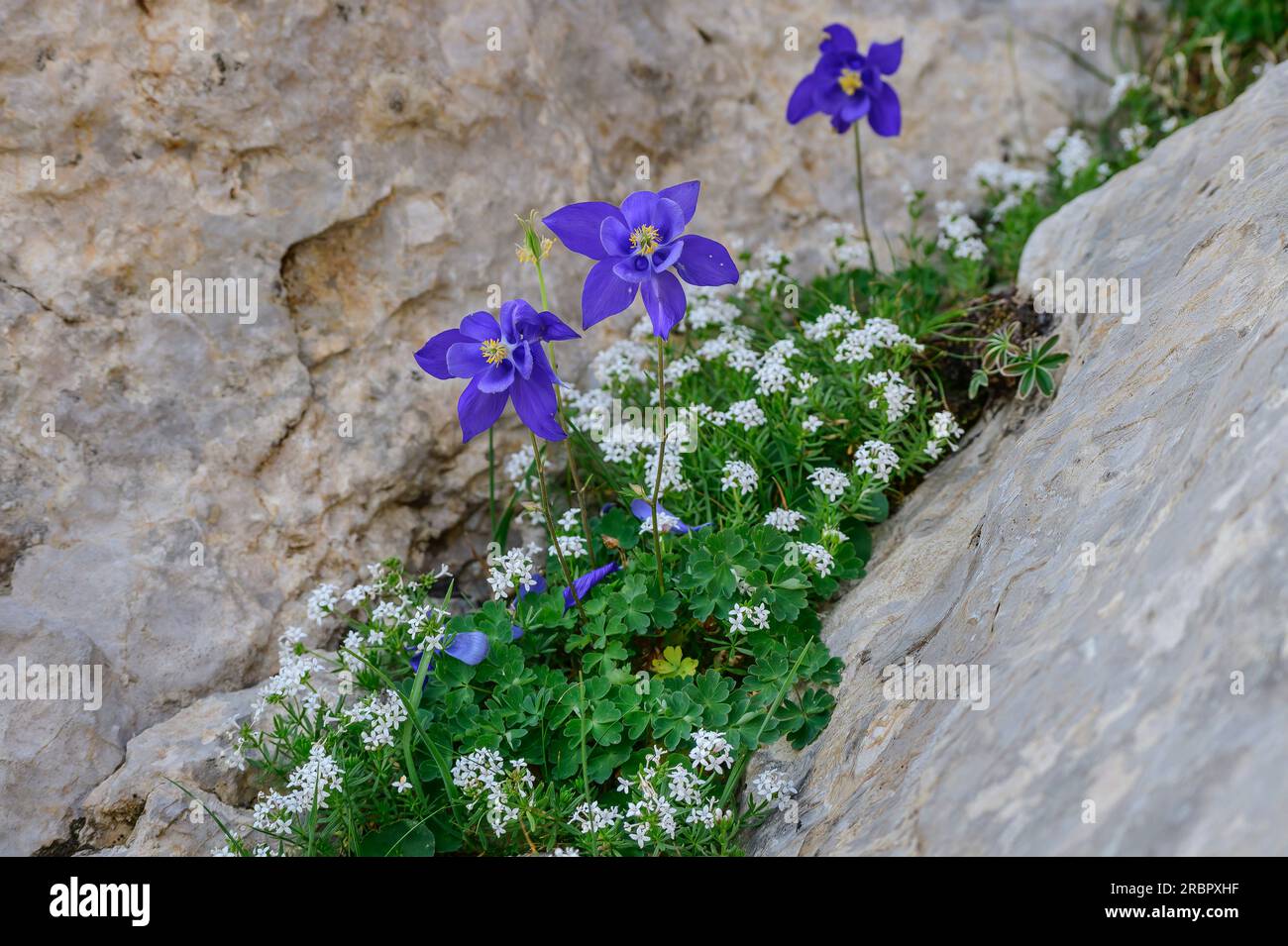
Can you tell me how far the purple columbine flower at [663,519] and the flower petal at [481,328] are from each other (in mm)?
844

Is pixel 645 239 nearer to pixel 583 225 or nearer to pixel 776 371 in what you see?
pixel 583 225

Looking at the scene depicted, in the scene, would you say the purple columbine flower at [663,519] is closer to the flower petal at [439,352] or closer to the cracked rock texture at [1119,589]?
the cracked rock texture at [1119,589]

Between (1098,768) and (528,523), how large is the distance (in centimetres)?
277

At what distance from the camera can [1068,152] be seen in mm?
5719

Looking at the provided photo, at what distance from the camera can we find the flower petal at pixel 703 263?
10.9 ft

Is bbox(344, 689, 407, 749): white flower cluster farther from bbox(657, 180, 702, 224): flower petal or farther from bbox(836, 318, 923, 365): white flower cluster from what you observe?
bbox(836, 318, 923, 365): white flower cluster

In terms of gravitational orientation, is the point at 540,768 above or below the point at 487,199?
below

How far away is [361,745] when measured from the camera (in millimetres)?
3672

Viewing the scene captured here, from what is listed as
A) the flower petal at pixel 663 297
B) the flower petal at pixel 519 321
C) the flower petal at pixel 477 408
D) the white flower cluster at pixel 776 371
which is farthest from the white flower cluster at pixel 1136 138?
the flower petal at pixel 477 408

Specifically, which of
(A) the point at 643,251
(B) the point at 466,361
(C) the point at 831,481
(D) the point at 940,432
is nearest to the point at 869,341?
(D) the point at 940,432

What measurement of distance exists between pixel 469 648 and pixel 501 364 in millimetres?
990
